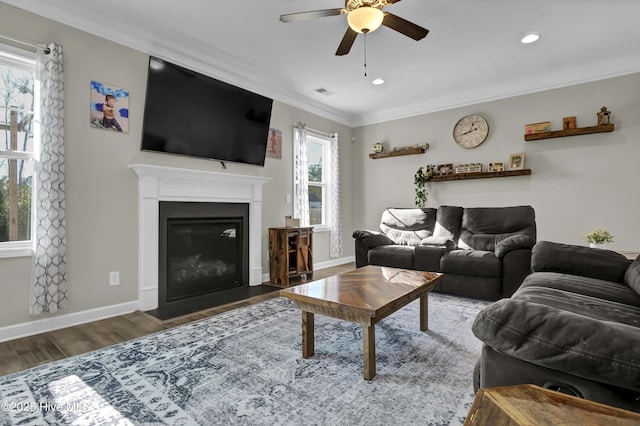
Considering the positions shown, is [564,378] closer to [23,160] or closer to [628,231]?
[23,160]

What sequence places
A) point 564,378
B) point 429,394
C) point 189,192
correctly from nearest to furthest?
point 564,378, point 429,394, point 189,192

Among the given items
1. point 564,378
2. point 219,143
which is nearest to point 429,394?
point 564,378

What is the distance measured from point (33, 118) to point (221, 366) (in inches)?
97.9

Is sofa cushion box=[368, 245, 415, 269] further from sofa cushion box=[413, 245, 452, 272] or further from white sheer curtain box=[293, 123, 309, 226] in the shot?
white sheer curtain box=[293, 123, 309, 226]

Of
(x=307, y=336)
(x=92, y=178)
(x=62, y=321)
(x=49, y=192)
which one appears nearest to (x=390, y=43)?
(x=307, y=336)

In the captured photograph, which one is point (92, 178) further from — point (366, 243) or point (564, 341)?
point (564, 341)

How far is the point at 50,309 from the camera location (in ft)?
8.31

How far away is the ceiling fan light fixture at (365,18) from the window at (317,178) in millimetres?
3033

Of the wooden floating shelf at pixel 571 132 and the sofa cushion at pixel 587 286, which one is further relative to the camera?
the wooden floating shelf at pixel 571 132

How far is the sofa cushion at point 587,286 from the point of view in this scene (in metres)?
1.87

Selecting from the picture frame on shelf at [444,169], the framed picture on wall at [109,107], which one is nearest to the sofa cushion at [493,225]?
the picture frame on shelf at [444,169]

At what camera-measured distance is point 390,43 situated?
10.9 ft

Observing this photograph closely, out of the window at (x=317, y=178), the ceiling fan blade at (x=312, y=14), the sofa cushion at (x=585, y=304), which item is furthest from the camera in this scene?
the window at (x=317, y=178)

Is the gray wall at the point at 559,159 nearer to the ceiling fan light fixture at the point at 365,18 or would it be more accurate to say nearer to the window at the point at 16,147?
the ceiling fan light fixture at the point at 365,18
